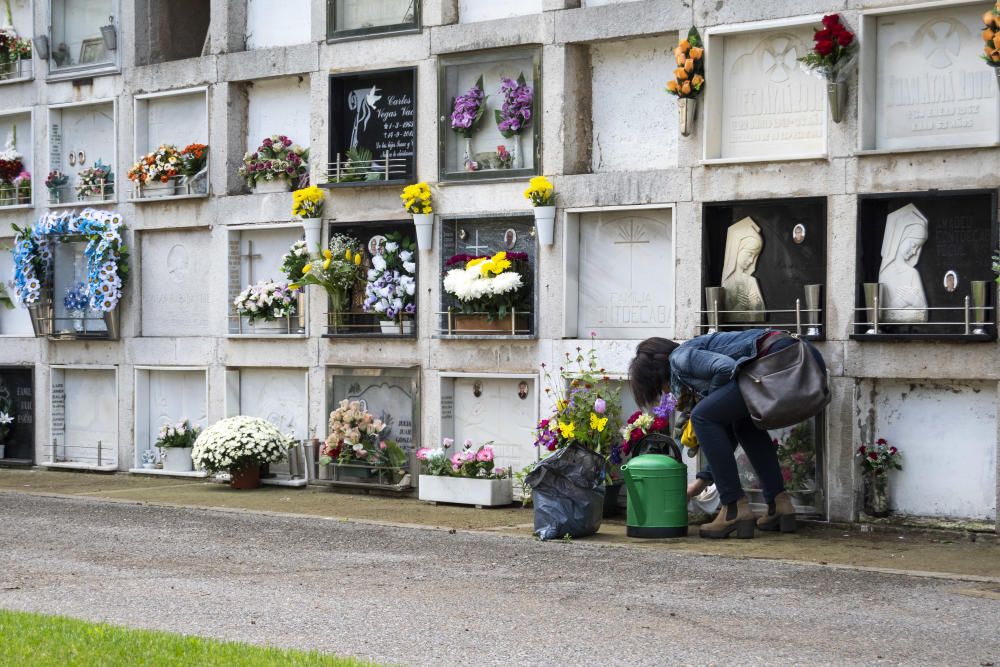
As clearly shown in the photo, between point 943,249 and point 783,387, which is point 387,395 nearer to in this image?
point 783,387

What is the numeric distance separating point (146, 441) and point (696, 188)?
26.7ft

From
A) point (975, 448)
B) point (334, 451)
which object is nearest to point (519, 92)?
point (334, 451)

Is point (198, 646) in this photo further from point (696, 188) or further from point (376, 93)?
point (376, 93)

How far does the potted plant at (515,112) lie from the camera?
15.3 metres

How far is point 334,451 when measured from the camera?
16.1m

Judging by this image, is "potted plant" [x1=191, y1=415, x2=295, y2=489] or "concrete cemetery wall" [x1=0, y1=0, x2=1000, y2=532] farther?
"potted plant" [x1=191, y1=415, x2=295, y2=489]

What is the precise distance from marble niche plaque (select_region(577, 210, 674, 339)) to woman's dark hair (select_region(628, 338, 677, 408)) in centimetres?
207

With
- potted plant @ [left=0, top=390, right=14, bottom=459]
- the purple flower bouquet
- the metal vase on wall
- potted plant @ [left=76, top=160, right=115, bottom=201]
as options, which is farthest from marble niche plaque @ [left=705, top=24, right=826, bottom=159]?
potted plant @ [left=0, top=390, right=14, bottom=459]

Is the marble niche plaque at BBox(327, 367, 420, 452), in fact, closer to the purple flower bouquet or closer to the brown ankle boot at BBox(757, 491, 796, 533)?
the purple flower bouquet

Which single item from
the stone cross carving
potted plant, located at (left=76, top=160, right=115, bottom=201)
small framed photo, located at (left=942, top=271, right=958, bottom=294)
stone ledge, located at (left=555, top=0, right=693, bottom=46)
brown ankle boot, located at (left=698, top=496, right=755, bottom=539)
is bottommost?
brown ankle boot, located at (left=698, top=496, right=755, bottom=539)

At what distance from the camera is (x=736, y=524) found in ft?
39.7

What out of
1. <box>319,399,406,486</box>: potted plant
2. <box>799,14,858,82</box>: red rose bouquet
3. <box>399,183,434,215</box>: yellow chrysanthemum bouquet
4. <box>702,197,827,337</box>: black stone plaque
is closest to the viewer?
<box>799,14,858,82</box>: red rose bouquet

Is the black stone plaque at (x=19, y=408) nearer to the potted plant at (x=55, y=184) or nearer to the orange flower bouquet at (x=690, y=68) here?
the potted plant at (x=55, y=184)

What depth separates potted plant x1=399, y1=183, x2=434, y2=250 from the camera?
51.9 feet
